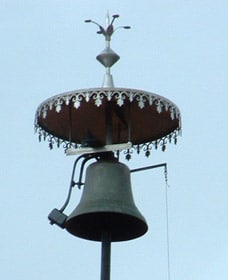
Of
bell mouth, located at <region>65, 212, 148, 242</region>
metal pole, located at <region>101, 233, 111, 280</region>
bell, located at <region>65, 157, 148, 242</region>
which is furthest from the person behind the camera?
bell mouth, located at <region>65, 212, 148, 242</region>

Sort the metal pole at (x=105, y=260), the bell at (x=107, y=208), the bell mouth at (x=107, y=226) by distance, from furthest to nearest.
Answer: the bell mouth at (x=107, y=226) → the bell at (x=107, y=208) → the metal pole at (x=105, y=260)

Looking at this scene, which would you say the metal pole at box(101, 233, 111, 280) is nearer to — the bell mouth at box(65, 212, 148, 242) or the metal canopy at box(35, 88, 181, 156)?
the bell mouth at box(65, 212, 148, 242)

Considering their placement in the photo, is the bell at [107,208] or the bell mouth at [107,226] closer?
the bell at [107,208]

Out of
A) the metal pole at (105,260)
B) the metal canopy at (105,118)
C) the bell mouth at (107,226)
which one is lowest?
the metal pole at (105,260)

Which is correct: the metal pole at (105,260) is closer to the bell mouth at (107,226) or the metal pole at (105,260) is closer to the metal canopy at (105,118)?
the bell mouth at (107,226)

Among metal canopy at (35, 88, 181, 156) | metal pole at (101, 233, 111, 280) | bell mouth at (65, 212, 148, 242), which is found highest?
metal canopy at (35, 88, 181, 156)

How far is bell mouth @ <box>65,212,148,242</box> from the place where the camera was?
3572 centimetres

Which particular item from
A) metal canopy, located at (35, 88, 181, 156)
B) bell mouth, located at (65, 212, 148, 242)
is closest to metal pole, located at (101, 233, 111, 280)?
bell mouth, located at (65, 212, 148, 242)

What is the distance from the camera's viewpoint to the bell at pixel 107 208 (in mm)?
35531

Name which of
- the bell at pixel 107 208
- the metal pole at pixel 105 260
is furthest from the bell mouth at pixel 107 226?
the metal pole at pixel 105 260

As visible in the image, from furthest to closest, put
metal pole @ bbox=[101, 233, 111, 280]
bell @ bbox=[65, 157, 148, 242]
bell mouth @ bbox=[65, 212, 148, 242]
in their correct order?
bell mouth @ bbox=[65, 212, 148, 242] → bell @ bbox=[65, 157, 148, 242] → metal pole @ bbox=[101, 233, 111, 280]

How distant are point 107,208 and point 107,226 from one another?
0.61 m

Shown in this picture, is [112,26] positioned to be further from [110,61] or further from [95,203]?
[95,203]

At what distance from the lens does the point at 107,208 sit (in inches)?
1393
